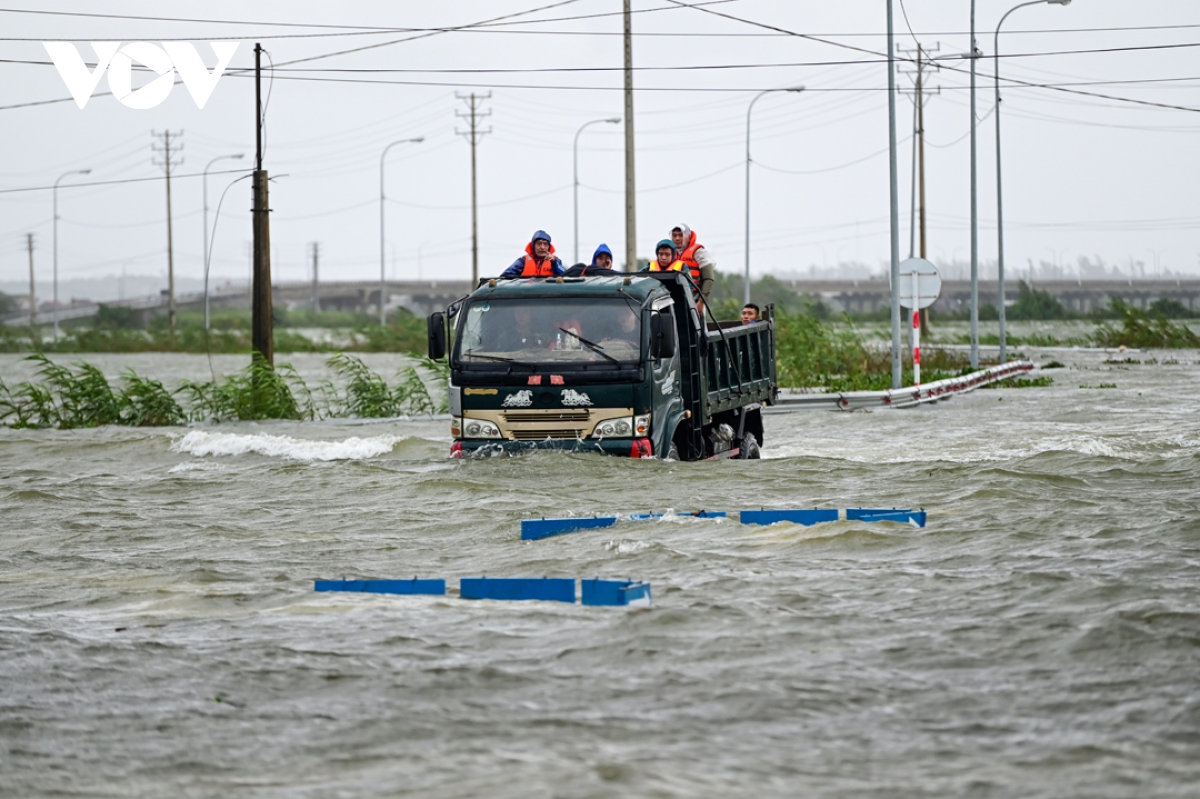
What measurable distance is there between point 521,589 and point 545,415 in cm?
537

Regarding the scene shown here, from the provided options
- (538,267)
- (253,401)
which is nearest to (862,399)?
(253,401)

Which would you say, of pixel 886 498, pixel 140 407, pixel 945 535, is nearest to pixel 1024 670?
pixel 945 535

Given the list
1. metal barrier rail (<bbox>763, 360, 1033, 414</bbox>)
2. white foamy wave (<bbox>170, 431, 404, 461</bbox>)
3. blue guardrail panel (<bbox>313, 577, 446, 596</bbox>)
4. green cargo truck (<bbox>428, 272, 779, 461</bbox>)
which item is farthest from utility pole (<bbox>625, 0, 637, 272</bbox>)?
blue guardrail panel (<bbox>313, 577, 446, 596</bbox>)

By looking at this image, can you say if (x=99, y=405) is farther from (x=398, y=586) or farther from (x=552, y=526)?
(x=398, y=586)

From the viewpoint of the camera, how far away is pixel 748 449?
57.5 feet

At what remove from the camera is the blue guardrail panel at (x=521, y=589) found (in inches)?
361

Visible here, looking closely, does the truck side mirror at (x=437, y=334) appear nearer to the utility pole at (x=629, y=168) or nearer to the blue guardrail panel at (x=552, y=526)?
the blue guardrail panel at (x=552, y=526)

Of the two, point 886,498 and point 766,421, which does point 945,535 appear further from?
point 766,421

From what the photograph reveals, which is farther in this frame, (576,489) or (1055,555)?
(576,489)

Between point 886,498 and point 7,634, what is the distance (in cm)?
779

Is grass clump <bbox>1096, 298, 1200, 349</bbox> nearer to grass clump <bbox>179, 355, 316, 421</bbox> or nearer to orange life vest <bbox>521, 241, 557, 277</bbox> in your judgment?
grass clump <bbox>179, 355, 316, 421</bbox>

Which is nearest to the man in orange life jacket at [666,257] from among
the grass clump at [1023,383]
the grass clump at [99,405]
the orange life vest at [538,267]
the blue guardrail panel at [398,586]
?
the orange life vest at [538,267]

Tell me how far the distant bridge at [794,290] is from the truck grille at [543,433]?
89.4 meters

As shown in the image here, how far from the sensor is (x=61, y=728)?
6801 millimetres
